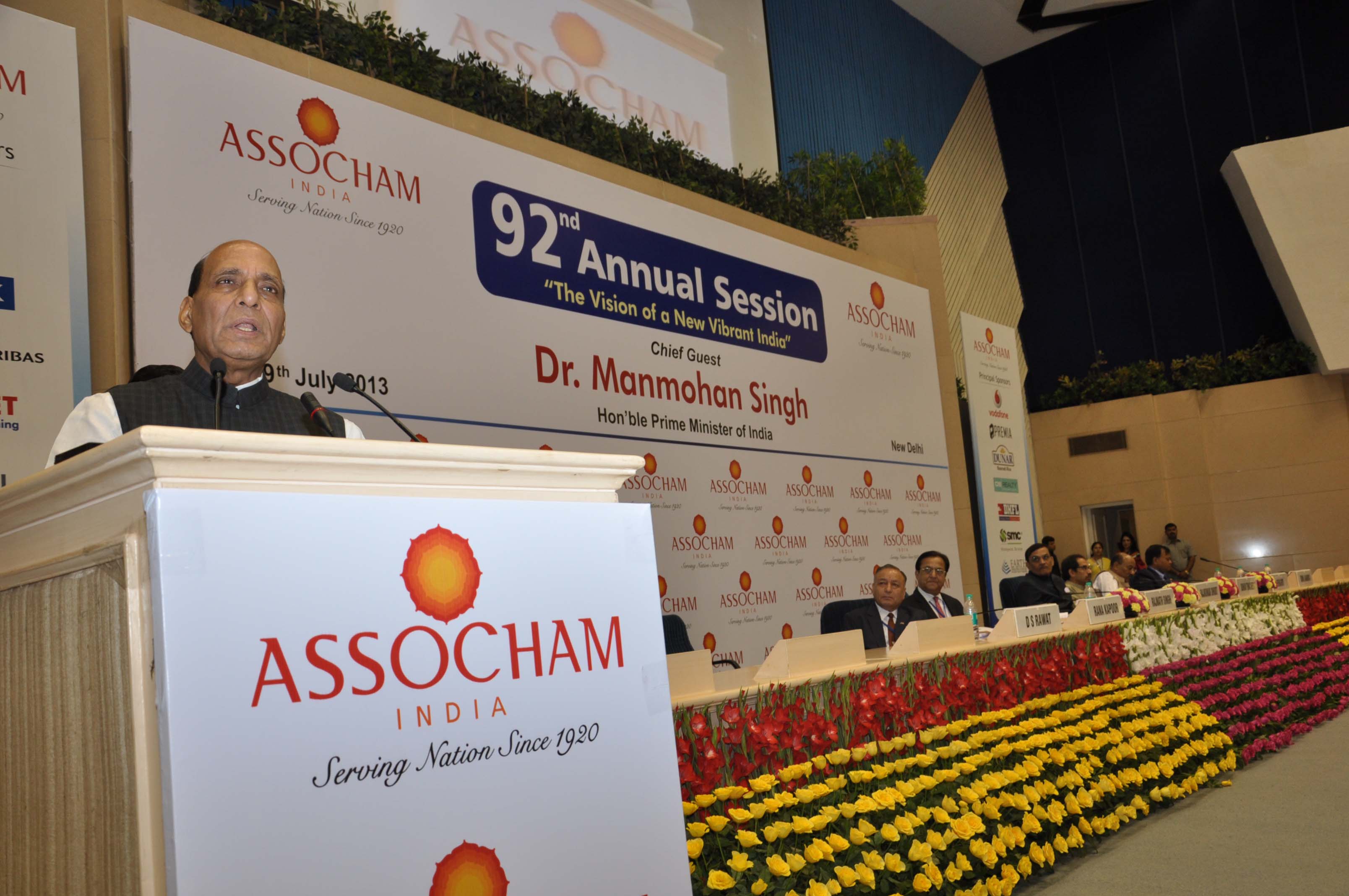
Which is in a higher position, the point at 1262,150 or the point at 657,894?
the point at 1262,150

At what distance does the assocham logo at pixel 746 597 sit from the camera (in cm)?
557

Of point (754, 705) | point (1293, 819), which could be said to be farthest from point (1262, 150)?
point (754, 705)

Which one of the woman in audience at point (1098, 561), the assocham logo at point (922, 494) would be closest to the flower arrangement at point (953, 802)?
the assocham logo at point (922, 494)

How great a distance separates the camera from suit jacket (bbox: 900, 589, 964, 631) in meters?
4.80

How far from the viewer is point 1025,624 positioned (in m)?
3.69

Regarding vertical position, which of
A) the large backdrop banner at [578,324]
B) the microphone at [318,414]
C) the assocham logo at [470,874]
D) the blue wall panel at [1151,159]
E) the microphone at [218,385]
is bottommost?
the assocham logo at [470,874]

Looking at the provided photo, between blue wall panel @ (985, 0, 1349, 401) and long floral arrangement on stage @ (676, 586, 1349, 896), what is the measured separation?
36.6ft

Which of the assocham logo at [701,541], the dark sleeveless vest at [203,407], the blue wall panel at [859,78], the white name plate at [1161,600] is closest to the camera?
the dark sleeveless vest at [203,407]

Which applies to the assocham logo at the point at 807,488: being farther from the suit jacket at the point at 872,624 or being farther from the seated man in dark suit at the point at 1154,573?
the seated man in dark suit at the point at 1154,573

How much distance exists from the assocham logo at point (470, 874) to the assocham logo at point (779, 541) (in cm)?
488

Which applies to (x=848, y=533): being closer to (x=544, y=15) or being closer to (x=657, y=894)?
(x=544, y=15)

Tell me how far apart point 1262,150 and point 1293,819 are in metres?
11.6

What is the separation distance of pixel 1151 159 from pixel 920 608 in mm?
12016

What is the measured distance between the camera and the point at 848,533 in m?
6.49
